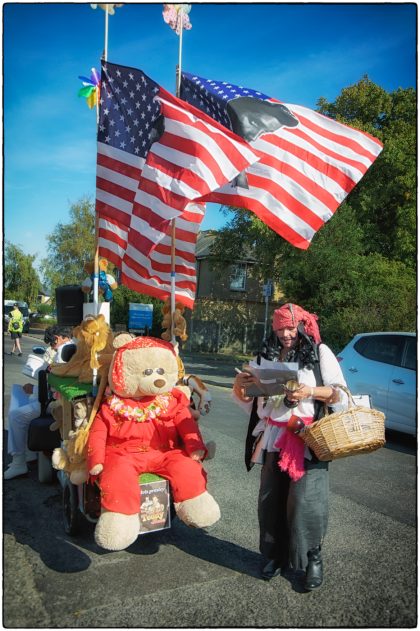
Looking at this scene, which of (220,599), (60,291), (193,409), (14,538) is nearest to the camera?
(220,599)

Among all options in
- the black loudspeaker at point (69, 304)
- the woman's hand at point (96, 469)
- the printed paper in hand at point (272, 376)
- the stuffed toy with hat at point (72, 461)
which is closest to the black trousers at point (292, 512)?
the printed paper in hand at point (272, 376)

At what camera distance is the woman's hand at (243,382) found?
338cm

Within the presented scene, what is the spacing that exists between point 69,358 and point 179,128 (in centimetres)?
226

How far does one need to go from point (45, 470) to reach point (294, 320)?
3.27 meters

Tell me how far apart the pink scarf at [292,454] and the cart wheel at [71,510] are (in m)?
1.68

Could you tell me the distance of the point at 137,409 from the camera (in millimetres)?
3689

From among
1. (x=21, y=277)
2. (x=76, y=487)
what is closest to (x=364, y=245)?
(x=76, y=487)

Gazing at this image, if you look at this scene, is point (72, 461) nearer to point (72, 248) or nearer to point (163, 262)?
point (163, 262)

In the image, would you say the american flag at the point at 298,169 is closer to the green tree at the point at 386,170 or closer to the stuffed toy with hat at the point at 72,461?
the stuffed toy with hat at the point at 72,461

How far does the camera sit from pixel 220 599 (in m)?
3.10

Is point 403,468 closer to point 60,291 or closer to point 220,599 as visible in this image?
point 220,599

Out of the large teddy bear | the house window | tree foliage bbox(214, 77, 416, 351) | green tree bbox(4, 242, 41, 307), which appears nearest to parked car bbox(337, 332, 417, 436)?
the large teddy bear

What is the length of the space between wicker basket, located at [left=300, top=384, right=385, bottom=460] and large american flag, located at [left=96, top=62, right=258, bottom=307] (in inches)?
80.4

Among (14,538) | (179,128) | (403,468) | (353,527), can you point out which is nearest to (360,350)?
(403,468)
